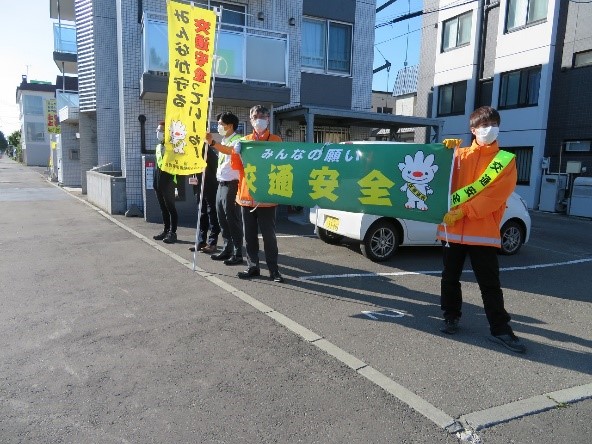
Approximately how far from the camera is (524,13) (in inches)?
655

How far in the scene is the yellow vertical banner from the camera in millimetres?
5523

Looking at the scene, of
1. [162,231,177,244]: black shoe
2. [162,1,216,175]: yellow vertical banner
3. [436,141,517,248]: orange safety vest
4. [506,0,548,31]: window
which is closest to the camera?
[436,141,517,248]: orange safety vest

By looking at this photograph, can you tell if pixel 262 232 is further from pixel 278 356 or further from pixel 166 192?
pixel 166 192

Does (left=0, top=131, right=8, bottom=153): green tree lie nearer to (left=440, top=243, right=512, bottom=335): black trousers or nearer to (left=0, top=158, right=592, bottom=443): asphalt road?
(left=0, top=158, right=592, bottom=443): asphalt road

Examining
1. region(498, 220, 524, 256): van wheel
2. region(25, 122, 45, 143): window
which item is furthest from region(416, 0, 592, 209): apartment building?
region(25, 122, 45, 143): window

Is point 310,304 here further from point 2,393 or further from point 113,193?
point 113,193

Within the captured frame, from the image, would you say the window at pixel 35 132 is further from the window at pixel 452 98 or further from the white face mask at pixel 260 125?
the white face mask at pixel 260 125

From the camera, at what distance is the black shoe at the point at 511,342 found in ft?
12.0

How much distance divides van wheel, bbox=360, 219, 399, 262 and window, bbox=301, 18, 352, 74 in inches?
A: 299

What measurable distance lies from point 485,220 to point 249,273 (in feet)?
9.72

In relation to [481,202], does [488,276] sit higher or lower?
lower

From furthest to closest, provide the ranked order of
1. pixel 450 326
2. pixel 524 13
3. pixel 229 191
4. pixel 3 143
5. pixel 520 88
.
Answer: pixel 3 143 < pixel 520 88 < pixel 524 13 < pixel 229 191 < pixel 450 326

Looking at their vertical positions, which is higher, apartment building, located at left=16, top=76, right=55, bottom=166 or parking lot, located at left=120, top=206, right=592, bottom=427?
apartment building, located at left=16, top=76, right=55, bottom=166

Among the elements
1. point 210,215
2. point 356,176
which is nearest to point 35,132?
point 210,215
